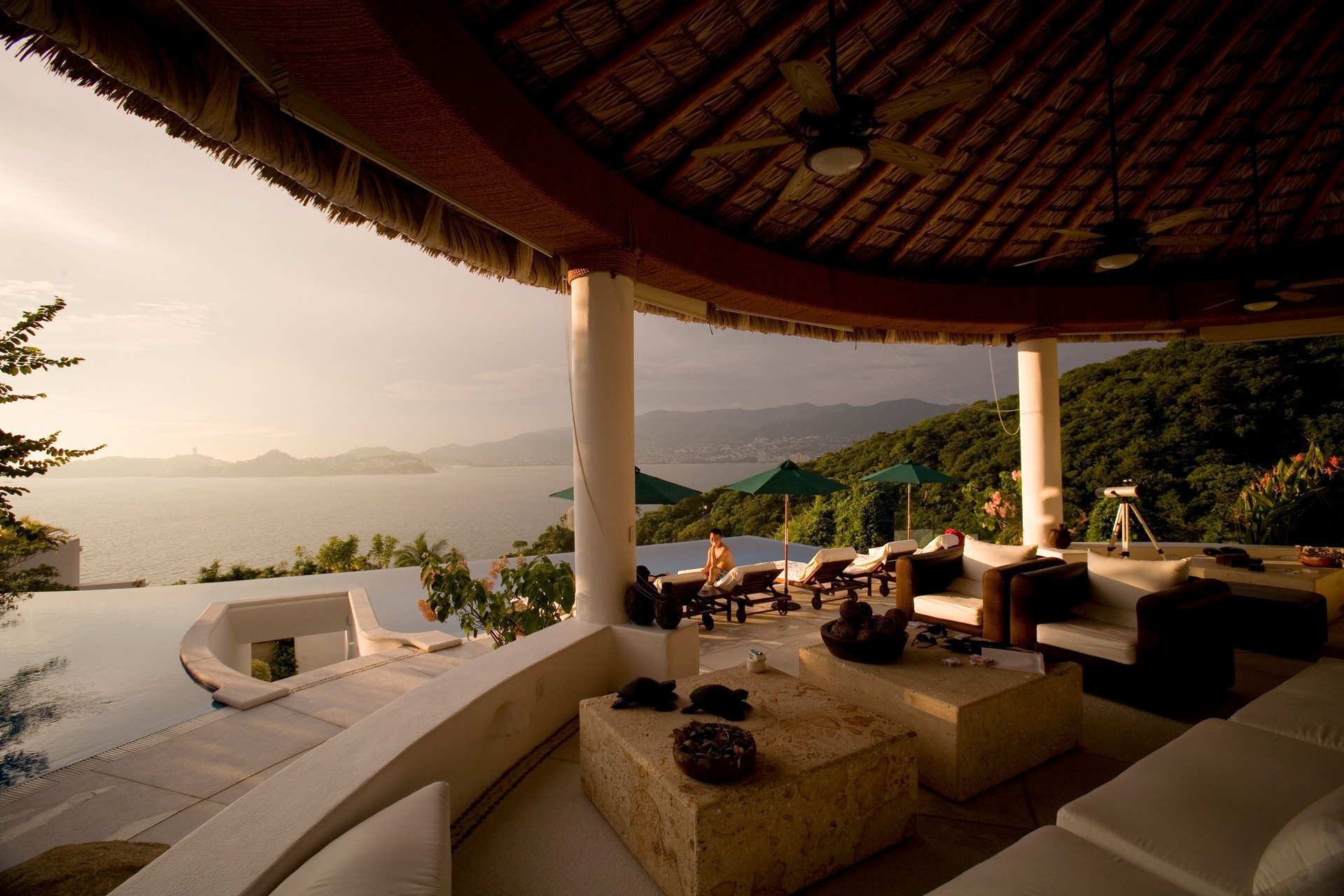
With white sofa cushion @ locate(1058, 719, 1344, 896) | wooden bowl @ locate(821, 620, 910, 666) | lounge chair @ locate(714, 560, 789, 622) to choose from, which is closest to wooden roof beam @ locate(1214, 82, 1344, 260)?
white sofa cushion @ locate(1058, 719, 1344, 896)

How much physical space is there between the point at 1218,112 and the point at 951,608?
4016 millimetres

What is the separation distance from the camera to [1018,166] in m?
4.64

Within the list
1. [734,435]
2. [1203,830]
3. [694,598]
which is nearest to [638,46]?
[1203,830]

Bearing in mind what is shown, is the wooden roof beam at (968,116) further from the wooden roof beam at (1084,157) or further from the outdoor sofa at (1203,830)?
the outdoor sofa at (1203,830)

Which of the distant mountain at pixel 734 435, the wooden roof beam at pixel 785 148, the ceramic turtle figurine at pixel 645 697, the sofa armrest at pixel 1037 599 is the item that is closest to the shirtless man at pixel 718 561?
the sofa armrest at pixel 1037 599

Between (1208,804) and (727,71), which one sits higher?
(727,71)

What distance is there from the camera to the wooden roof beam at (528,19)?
94.9 inches

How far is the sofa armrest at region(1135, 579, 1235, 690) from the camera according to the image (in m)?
3.44

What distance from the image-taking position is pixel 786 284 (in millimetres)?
4934

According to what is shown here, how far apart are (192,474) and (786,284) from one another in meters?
49.9

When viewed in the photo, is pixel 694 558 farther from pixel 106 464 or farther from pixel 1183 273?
pixel 106 464

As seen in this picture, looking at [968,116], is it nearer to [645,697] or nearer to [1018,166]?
[1018,166]

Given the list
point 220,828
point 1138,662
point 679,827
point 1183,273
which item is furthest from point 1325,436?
point 220,828

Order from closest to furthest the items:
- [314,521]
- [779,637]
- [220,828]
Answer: [220,828], [779,637], [314,521]
